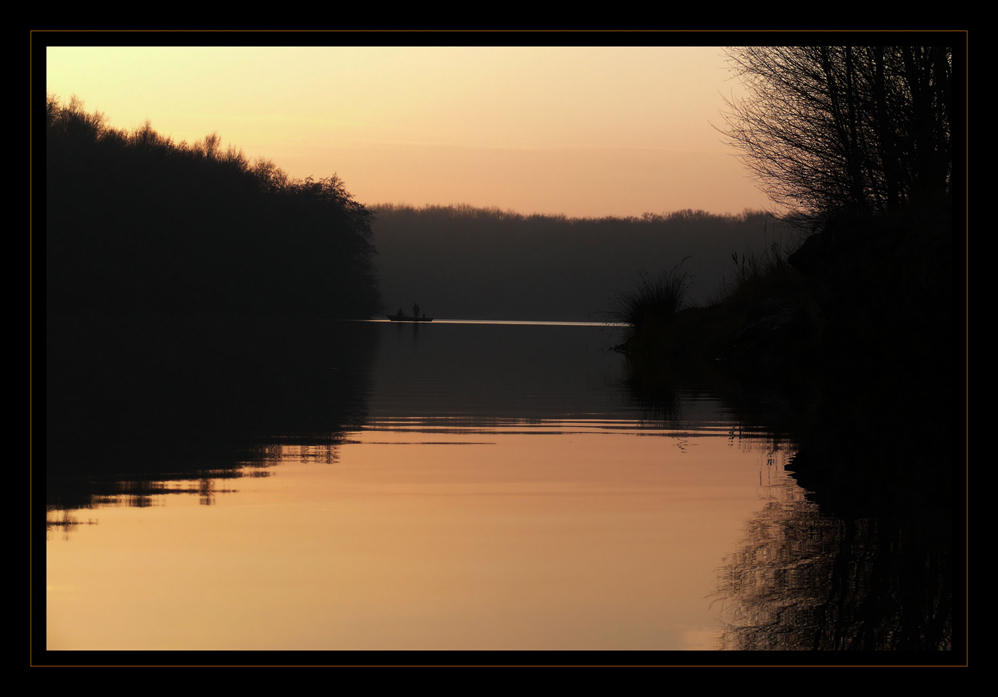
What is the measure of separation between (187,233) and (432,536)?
65304 millimetres

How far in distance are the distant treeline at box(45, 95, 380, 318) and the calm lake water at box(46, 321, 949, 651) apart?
49175 millimetres

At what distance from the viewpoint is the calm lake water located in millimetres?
3402

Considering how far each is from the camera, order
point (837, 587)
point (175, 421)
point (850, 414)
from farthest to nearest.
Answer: point (850, 414)
point (175, 421)
point (837, 587)

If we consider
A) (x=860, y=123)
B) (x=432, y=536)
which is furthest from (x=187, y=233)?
(x=432, y=536)

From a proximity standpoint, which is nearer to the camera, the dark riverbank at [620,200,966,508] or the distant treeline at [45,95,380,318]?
the dark riverbank at [620,200,966,508]

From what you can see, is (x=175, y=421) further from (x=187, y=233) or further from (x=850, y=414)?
(x=187, y=233)

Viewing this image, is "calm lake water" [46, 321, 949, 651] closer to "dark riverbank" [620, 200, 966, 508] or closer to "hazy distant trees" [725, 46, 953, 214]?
"dark riverbank" [620, 200, 966, 508]

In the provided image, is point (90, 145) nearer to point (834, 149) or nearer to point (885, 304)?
point (834, 149)

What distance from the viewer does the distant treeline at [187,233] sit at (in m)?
56.6

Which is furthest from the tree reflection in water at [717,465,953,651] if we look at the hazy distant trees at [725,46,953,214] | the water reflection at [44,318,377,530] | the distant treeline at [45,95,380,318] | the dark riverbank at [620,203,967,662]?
the distant treeline at [45,95,380,318]

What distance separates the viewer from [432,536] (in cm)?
462
